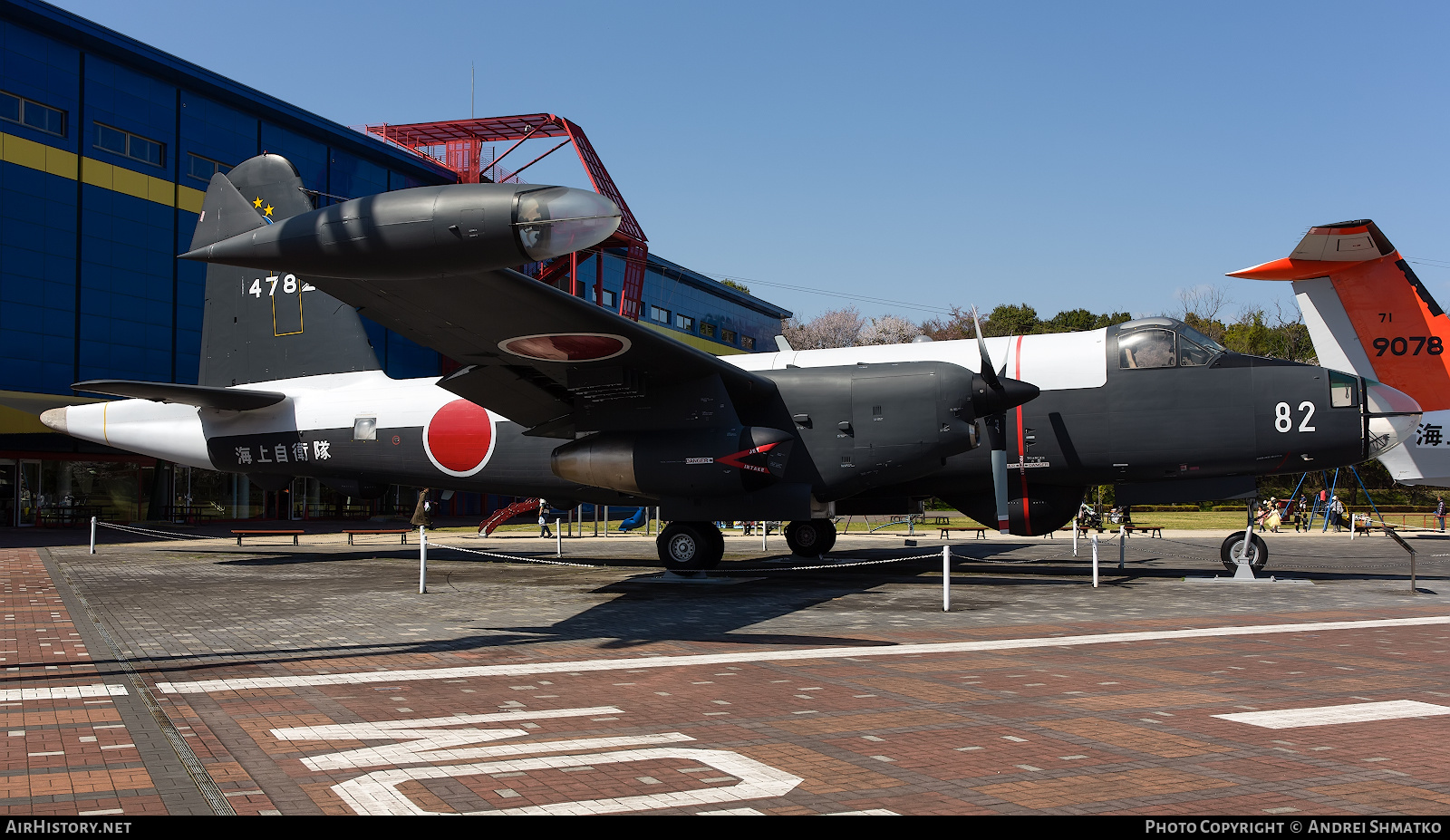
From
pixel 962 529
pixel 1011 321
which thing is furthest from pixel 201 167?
pixel 1011 321

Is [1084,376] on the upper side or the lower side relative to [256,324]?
lower

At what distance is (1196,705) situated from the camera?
7.47 metres

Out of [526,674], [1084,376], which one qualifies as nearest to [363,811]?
[526,674]

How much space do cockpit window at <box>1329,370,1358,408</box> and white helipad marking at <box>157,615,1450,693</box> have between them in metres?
4.61

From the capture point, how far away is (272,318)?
21719mm

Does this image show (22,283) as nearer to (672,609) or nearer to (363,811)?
(672,609)

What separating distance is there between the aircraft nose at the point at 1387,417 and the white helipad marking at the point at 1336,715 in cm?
1049

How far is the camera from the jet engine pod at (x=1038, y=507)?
17469mm

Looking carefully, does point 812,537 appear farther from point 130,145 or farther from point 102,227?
point 130,145

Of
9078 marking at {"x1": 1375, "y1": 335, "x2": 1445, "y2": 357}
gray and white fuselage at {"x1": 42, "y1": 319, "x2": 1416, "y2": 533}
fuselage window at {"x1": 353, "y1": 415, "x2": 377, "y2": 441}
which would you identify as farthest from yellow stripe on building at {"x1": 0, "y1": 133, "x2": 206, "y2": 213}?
9078 marking at {"x1": 1375, "y1": 335, "x2": 1445, "y2": 357}

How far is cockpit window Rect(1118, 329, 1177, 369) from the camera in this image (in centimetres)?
1686

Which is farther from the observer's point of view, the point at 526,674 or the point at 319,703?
the point at 526,674

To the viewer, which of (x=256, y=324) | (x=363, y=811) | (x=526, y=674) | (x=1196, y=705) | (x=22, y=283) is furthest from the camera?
(x=22, y=283)

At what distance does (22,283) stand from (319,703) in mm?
33724
